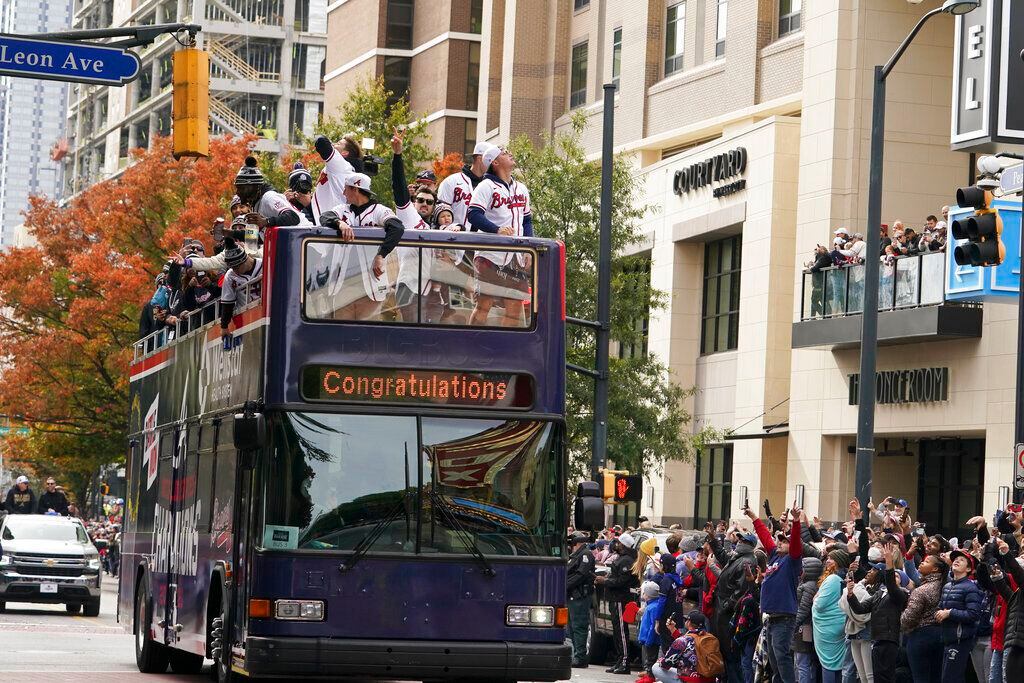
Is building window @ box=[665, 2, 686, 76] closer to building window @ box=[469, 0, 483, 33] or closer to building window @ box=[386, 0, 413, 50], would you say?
building window @ box=[469, 0, 483, 33]

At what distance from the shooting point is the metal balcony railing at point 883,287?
33094mm

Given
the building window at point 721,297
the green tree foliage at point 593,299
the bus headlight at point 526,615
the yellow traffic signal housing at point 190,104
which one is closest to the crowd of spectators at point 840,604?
the bus headlight at point 526,615

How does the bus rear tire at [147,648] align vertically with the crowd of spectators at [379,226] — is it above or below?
below

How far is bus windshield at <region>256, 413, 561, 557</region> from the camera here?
45.2 ft

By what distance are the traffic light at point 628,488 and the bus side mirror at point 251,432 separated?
419 inches

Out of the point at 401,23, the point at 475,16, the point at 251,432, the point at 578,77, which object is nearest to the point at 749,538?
the point at 251,432

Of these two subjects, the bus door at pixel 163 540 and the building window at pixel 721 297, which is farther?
the building window at pixel 721 297

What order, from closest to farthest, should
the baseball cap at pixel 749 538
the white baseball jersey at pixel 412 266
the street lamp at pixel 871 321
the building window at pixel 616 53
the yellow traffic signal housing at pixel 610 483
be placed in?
1. the white baseball jersey at pixel 412 266
2. the baseball cap at pixel 749 538
3. the street lamp at pixel 871 321
4. the yellow traffic signal housing at pixel 610 483
5. the building window at pixel 616 53

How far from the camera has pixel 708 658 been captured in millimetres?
19250

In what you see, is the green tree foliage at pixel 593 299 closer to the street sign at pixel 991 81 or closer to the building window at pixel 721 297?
the street sign at pixel 991 81

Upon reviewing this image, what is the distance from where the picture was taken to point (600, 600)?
2539 centimetres

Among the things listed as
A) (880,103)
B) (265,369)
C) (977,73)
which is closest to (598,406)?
(880,103)

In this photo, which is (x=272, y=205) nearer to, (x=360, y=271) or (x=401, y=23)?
(x=360, y=271)

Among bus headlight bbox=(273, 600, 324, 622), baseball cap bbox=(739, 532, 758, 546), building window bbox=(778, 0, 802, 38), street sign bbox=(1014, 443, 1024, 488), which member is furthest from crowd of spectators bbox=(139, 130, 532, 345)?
building window bbox=(778, 0, 802, 38)
